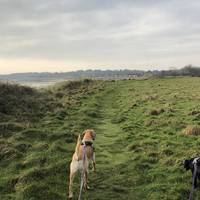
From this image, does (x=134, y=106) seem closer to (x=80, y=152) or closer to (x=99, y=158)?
(x=99, y=158)

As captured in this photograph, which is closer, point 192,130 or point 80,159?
point 80,159

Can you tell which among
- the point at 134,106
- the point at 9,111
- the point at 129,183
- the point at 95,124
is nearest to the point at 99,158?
the point at 129,183

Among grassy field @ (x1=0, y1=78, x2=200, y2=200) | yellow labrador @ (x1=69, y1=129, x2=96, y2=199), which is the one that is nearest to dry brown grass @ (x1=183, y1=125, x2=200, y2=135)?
grassy field @ (x1=0, y1=78, x2=200, y2=200)

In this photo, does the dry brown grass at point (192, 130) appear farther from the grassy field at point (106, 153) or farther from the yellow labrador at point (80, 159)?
the yellow labrador at point (80, 159)

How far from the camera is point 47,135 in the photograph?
17.2 metres

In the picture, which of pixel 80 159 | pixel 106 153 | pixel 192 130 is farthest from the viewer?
pixel 192 130

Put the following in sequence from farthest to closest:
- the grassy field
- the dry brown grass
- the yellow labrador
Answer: the dry brown grass
the grassy field
the yellow labrador

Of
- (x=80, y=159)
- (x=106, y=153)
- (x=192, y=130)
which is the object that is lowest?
(x=106, y=153)

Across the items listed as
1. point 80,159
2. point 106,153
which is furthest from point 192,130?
point 80,159

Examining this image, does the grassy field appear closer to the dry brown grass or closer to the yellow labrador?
the dry brown grass

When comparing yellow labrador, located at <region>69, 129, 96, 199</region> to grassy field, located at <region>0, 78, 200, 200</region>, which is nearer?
yellow labrador, located at <region>69, 129, 96, 199</region>

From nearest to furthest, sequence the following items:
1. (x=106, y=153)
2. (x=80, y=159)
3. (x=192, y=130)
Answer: (x=80, y=159)
(x=106, y=153)
(x=192, y=130)

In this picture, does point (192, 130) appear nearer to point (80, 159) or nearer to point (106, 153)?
point (106, 153)

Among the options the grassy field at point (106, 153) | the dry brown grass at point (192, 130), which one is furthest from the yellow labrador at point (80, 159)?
the dry brown grass at point (192, 130)
